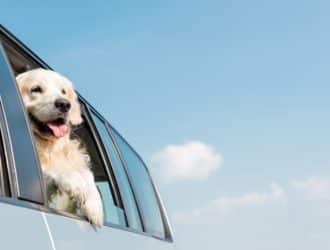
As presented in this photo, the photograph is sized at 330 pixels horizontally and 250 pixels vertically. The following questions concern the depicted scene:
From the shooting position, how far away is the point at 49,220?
8.20 feet

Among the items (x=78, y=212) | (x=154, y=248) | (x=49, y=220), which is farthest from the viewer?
(x=154, y=248)

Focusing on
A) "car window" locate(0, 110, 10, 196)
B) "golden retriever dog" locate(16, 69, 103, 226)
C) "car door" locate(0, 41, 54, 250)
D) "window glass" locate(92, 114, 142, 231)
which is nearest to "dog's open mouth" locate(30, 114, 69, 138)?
"golden retriever dog" locate(16, 69, 103, 226)

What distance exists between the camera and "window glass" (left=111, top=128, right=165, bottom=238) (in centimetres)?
543

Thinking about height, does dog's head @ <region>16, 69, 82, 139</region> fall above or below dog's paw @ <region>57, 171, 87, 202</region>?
above

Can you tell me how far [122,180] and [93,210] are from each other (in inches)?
67.9

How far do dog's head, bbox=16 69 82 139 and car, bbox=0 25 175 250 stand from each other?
98mm

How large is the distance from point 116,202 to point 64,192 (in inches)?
45.2

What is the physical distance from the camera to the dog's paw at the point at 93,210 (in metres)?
3.14

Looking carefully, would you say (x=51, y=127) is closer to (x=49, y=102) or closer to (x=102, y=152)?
(x=49, y=102)

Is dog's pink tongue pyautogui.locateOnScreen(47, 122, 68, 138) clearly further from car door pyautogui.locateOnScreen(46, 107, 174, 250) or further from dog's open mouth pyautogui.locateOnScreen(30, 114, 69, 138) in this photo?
car door pyautogui.locateOnScreen(46, 107, 174, 250)

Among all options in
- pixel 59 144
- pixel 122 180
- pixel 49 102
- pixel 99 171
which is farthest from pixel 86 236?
pixel 122 180

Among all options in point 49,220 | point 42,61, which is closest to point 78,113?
point 42,61

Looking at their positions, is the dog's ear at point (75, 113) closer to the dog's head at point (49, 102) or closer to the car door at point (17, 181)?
the dog's head at point (49, 102)

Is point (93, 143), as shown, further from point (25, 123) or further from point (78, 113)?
point (25, 123)
